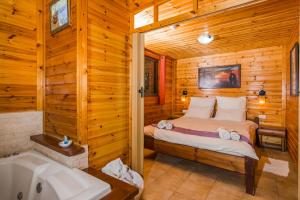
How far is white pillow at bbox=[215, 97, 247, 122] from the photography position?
3497 mm

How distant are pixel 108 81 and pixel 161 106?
3.02m

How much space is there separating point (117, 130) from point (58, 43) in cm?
105

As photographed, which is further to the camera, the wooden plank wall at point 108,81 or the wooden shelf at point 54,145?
the wooden plank wall at point 108,81

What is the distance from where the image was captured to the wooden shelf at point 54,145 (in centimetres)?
139

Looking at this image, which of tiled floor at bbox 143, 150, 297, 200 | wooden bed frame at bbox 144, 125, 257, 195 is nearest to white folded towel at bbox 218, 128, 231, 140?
wooden bed frame at bbox 144, 125, 257, 195

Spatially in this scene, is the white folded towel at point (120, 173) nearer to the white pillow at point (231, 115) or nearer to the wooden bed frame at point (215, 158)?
the wooden bed frame at point (215, 158)

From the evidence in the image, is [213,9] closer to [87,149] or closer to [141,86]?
[141,86]

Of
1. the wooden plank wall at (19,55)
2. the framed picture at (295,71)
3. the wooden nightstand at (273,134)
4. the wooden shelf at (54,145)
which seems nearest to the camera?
the wooden shelf at (54,145)

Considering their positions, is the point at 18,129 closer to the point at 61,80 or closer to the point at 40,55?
the point at 61,80

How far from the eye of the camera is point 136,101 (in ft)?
5.83

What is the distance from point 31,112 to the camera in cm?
185

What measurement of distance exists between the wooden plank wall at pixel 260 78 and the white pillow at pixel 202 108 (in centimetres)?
49

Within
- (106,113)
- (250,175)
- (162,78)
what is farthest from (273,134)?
(106,113)

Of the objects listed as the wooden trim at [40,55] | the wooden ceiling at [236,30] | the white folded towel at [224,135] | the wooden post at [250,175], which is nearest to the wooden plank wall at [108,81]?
the wooden trim at [40,55]
